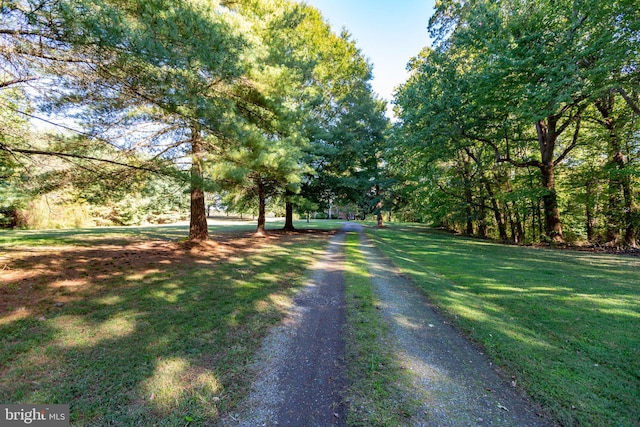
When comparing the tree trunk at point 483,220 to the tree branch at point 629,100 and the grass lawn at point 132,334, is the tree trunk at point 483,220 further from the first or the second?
the grass lawn at point 132,334

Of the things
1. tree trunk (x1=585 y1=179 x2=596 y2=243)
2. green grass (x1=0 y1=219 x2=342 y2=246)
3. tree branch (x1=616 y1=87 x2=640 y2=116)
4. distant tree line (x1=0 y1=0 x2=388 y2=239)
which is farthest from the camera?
tree trunk (x1=585 y1=179 x2=596 y2=243)

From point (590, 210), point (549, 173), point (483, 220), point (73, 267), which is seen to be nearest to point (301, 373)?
point (73, 267)

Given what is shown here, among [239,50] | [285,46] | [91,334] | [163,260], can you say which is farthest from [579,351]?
[285,46]

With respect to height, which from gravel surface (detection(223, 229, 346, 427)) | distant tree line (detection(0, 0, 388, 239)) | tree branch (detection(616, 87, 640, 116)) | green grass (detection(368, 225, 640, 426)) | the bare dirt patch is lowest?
gravel surface (detection(223, 229, 346, 427))

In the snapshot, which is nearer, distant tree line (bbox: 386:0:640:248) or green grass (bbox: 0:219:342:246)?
distant tree line (bbox: 386:0:640:248)

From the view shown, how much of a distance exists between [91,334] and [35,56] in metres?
4.76

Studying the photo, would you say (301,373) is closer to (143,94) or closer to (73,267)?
(143,94)

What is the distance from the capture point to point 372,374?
2693 mm

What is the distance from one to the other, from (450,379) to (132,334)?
12.8 feet

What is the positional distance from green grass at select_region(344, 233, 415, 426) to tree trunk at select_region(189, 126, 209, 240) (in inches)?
216

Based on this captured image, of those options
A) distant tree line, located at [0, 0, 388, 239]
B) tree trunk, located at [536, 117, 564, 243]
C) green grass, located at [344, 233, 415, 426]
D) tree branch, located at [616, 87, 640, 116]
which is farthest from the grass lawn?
tree trunk, located at [536, 117, 564, 243]

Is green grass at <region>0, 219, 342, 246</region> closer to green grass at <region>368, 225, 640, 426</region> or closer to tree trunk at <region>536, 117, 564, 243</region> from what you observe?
green grass at <region>368, 225, 640, 426</region>

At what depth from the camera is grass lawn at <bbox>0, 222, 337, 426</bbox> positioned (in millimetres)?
2229

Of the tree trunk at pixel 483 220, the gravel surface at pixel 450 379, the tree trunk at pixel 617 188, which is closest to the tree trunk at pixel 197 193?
the gravel surface at pixel 450 379
